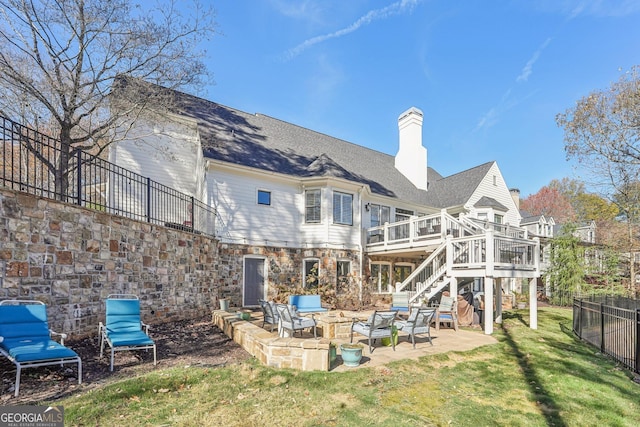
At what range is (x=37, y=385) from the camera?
14.0 feet

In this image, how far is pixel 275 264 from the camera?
13906 mm

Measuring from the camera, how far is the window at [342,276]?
14.5m

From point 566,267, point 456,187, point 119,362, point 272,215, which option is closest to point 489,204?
point 456,187

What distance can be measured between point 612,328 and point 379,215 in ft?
33.7

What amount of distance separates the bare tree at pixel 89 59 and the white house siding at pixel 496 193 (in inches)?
636

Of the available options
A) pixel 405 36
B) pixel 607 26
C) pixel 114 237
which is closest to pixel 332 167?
pixel 405 36

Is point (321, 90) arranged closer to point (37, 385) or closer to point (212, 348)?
point (212, 348)

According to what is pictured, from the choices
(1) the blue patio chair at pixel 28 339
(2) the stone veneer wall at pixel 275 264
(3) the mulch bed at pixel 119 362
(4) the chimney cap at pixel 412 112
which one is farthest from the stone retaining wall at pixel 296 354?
(4) the chimney cap at pixel 412 112

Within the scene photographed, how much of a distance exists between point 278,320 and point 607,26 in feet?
55.4

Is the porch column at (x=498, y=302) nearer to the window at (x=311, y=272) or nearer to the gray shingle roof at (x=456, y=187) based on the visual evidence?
the window at (x=311, y=272)

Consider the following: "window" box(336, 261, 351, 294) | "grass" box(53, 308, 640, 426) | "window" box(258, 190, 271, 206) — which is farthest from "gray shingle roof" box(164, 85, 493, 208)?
"grass" box(53, 308, 640, 426)

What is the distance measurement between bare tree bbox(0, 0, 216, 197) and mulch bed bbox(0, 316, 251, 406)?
388cm

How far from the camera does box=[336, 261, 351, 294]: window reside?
14539mm

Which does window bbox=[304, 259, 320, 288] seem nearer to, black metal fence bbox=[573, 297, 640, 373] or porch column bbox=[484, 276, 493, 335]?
porch column bbox=[484, 276, 493, 335]
